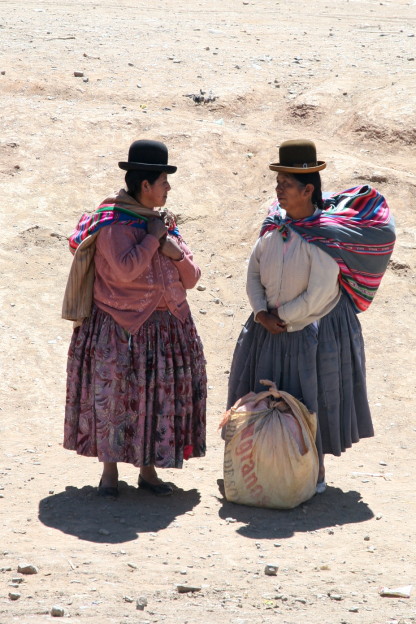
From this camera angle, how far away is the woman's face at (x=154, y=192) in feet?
16.9

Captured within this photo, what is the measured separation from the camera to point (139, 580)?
174 inches

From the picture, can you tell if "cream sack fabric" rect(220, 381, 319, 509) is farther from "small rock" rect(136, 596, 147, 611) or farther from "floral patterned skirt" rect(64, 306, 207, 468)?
"small rock" rect(136, 596, 147, 611)

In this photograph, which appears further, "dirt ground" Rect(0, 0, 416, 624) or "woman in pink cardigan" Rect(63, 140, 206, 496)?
"woman in pink cardigan" Rect(63, 140, 206, 496)

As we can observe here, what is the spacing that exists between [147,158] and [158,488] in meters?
1.83

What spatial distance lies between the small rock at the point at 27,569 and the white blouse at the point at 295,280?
1.84m

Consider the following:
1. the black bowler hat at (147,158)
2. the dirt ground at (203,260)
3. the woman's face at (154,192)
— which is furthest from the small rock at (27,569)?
the black bowler hat at (147,158)

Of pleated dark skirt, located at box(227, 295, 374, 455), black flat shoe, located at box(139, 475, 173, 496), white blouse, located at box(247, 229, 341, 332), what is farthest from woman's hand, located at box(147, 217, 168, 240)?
black flat shoe, located at box(139, 475, 173, 496)

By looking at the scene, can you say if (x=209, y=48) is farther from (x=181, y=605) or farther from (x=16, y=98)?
(x=181, y=605)

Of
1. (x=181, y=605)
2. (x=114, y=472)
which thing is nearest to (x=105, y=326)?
(x=114, y=472)

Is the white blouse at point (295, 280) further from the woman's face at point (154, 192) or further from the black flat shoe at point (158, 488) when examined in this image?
the black flat shoe at point (158, 488)

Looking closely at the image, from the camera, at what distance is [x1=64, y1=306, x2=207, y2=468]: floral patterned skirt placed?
17.3 ft

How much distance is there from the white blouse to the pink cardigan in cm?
40

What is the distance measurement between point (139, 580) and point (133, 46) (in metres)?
9.39

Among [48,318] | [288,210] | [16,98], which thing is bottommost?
[48,318]
